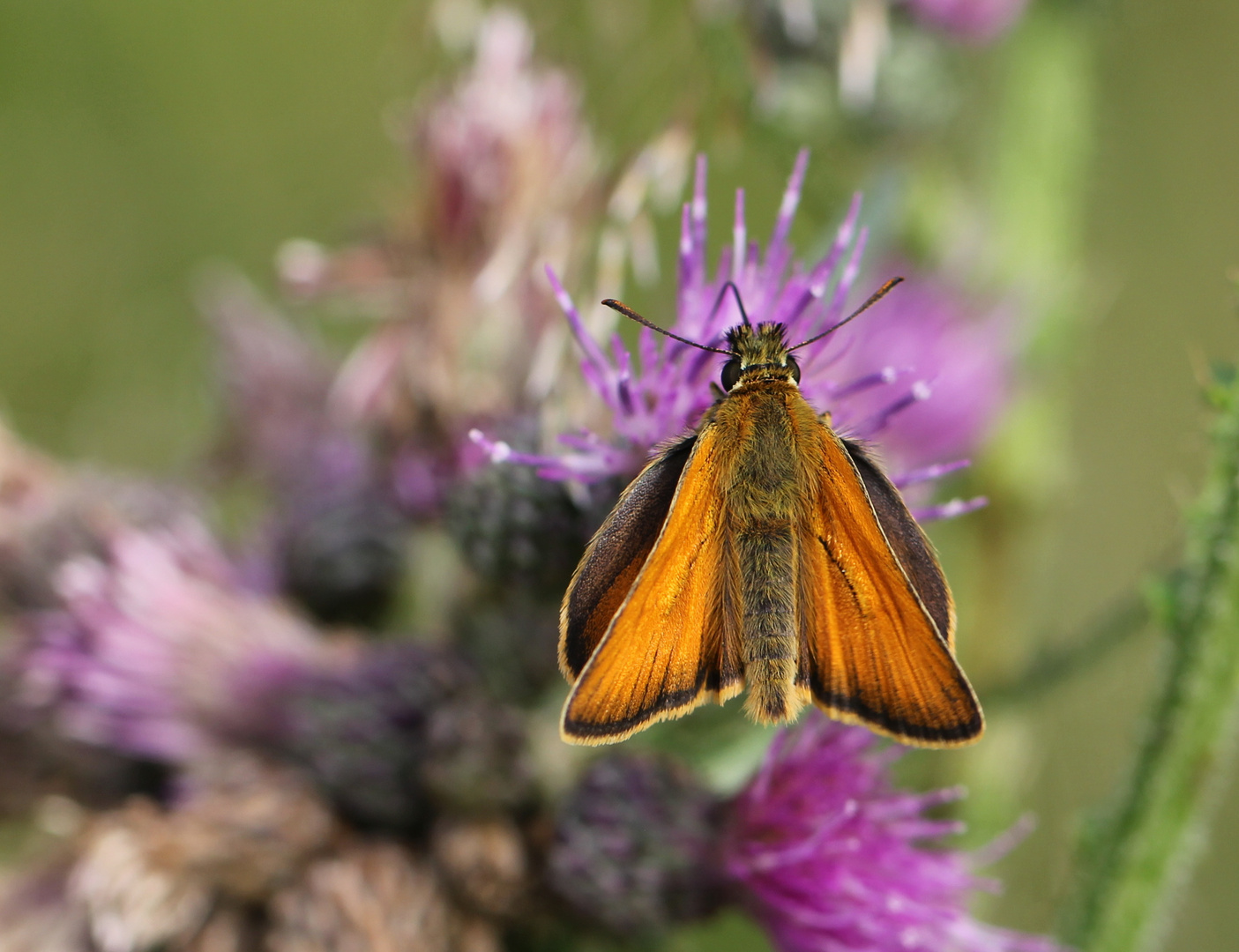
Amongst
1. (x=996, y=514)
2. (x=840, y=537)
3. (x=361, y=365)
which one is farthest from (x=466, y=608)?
(x=996, y=514)

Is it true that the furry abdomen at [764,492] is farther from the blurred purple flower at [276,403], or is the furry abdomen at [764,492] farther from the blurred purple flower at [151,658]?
the blurred purple flower at [276,403]

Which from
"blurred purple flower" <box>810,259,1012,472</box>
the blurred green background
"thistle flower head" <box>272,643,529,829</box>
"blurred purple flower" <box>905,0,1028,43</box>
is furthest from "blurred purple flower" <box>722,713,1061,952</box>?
"blurred purple flower" <box>905,0,1028,43</box>

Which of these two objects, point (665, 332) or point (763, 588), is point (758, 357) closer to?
point (665, 332)

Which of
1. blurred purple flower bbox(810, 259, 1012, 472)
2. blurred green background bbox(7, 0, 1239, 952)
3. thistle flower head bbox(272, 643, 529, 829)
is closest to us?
thistle flower head bbox(272, 643, 529, 829)

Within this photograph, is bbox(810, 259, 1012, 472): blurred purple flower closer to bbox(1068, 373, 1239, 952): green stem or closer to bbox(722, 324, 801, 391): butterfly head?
bbox(722, 324, 801, 391): butterfly head

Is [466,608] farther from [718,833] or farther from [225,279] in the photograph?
[225,279]

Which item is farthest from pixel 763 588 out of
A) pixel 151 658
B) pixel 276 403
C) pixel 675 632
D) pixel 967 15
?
pixel 967 15

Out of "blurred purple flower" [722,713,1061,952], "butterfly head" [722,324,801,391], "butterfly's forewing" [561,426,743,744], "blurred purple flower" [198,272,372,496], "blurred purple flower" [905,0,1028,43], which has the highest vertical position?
"blurred purple flower" [905,0,1028,43]

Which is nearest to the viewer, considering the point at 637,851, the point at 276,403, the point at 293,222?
the point at 637,851
